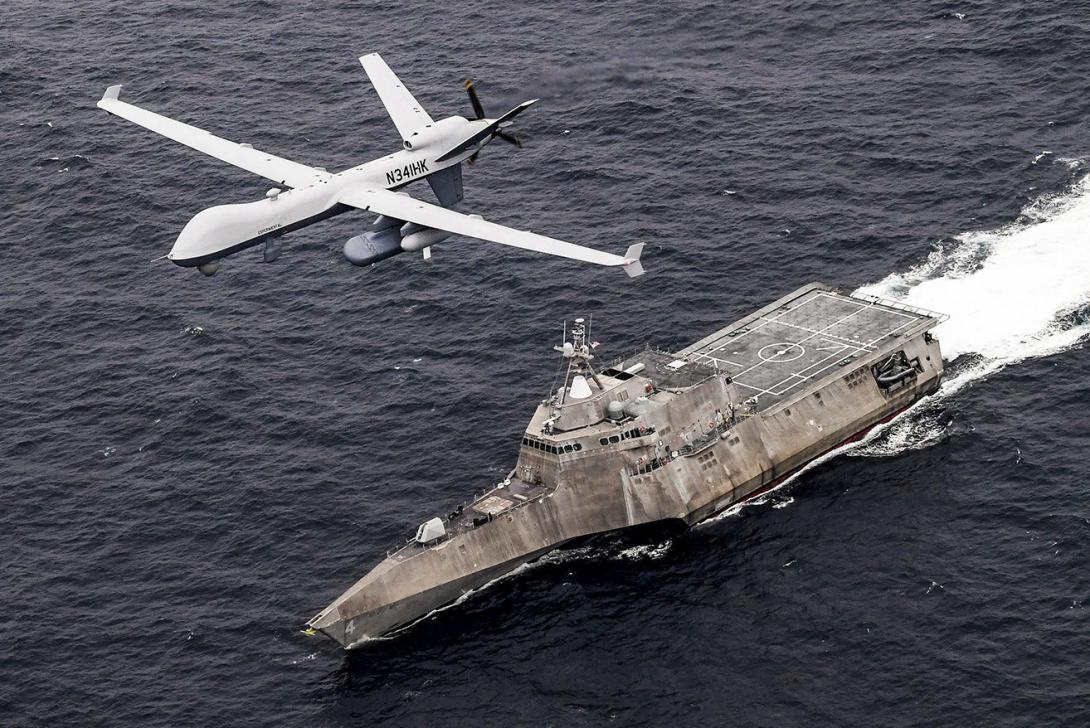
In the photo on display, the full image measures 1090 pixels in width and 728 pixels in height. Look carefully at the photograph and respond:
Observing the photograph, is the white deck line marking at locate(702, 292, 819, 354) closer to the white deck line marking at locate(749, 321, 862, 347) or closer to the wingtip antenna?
the white deck line marking at locate(749, 321, 862, 347)

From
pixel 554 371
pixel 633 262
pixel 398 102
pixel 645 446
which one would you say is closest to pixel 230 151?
pixel 398 102

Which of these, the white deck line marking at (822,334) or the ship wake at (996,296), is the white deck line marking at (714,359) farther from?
the ship wake at (996,296)

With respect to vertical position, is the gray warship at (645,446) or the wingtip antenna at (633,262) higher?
the wingtip antenna at (633,262)

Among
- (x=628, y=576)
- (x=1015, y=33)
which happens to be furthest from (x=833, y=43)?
(x=628, y=576)

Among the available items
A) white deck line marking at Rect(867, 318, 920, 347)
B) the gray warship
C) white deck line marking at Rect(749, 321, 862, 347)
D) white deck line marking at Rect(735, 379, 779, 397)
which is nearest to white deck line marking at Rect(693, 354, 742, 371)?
the gray warship

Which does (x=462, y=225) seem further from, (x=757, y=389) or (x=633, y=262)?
(x=757, y=389)

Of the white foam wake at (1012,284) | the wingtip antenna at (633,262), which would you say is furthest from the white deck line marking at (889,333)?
the wingtip antenna at (633,262)

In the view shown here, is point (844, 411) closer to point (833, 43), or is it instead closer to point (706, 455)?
point (706, 455)
